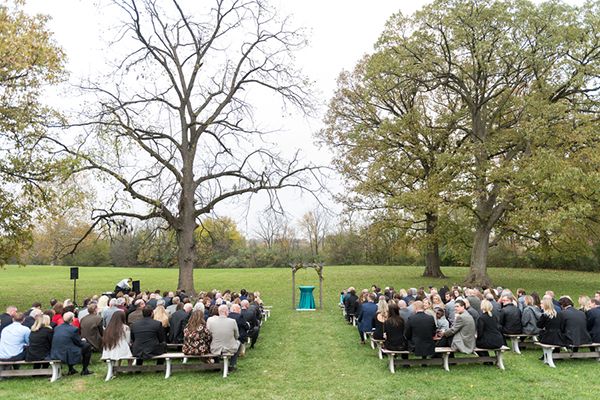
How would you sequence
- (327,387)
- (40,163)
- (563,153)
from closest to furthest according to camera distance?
(327,387) < (40,163) < (563,153)

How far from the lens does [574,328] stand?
9086 millimetres

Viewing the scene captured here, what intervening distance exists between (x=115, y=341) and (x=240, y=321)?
107 inches

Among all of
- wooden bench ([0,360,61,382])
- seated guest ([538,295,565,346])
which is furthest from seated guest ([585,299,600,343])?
wooden bench ([0,360,61,382])

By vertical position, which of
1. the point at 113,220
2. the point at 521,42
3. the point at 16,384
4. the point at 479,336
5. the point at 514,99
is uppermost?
the point at 521,42

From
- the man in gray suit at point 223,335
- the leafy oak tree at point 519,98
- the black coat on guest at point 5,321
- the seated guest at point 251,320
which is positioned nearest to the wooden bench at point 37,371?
the black coat on guest at point 5,321

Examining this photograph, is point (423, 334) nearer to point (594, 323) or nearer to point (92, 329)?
point (594, 323)

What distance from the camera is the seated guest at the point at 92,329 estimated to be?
9797 millimetres

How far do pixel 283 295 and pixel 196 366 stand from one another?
14.4 meters

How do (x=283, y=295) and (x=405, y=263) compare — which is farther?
(x=405, y=263)

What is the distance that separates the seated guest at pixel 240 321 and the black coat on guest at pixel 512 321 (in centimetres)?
582

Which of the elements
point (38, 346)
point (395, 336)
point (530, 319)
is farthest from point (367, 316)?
point (38, 346)

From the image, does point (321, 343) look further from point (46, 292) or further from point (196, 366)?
point (46, 292)

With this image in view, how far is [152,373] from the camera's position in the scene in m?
8.92

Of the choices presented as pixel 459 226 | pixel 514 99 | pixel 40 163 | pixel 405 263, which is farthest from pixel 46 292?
pixel 405 263
